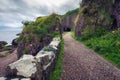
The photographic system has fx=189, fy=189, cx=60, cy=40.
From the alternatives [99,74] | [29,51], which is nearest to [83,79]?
[99,74]

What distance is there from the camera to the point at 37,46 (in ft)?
67.9

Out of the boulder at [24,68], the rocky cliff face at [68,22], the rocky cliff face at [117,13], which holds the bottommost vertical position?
the rocky cliff face at [68,22]

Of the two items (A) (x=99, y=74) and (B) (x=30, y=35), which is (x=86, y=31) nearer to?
(B) (x=30, y=35)

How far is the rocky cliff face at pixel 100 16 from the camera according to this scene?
24.8 m

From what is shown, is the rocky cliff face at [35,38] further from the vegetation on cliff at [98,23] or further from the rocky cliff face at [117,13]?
the rocky cliff face at [117,13]

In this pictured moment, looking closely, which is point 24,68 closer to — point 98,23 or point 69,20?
point 98,23

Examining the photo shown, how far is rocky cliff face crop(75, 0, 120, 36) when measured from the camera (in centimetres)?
2478

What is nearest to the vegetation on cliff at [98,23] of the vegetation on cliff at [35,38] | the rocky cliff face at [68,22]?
the vegetation on cliff at [35,38]

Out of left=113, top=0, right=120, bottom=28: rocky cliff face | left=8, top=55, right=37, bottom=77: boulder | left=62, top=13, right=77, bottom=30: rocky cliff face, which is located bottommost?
left=62, top=13, right=77, bottom=30: rocky cliff face

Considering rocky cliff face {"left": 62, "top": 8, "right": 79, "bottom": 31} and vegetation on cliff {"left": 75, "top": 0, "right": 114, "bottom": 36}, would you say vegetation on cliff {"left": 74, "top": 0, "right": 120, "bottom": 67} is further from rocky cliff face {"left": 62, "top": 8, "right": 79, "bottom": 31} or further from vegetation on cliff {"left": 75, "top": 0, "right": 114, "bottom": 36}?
rocky cliff face {"left": 62, "top": 8, "right": 79, "bottom": 31}

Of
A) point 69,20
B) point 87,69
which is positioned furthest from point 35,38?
point 69,20

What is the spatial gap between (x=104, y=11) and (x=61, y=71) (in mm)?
16697

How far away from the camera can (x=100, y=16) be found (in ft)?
87.0

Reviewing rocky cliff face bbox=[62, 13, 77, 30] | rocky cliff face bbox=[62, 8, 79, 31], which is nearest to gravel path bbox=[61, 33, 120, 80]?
rocky cliff face bbox=[62, 8, 79, 31]
